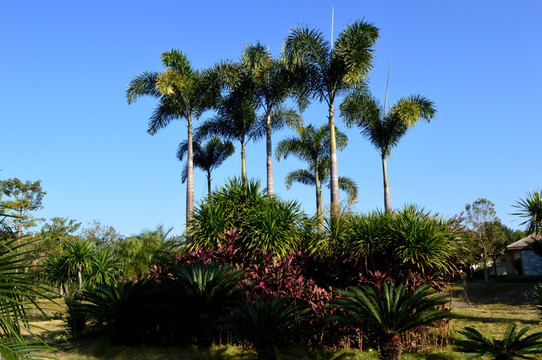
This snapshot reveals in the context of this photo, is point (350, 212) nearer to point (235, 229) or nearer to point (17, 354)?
point (235, 229)

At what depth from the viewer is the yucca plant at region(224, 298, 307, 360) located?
10.7m

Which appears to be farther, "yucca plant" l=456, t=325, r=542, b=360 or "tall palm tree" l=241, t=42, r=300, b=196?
"tall palm tree" l=241, t=42, r=300, b=196

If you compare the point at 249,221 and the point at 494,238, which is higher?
the point at 494,238

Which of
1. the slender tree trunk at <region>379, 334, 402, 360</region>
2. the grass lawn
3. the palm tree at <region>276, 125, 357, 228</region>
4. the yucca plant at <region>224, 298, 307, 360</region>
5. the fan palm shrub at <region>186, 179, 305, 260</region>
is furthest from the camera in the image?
the palm tree at <region>276, 125, 357, 228</region>

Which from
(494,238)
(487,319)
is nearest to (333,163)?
(487,319)

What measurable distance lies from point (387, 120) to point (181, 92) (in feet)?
42.8

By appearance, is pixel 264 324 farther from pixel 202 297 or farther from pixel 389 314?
pixel 389 314

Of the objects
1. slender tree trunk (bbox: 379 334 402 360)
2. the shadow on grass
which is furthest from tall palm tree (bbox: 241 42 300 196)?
slender tree trunk (bbox: 379 334 402 360)

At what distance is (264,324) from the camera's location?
10.8 metres

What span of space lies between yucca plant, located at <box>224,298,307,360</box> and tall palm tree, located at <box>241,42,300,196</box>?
13.8m

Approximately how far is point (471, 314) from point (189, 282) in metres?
11.9

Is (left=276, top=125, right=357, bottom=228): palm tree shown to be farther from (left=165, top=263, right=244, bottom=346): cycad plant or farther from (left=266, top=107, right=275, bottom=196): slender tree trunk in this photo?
(left=165, top=263, right=244, bottom=346): cycad plant

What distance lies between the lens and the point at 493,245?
43.2 m

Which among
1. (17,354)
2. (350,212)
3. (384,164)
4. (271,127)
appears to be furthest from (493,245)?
(17,354)
